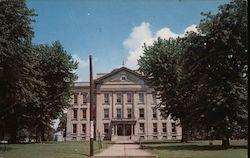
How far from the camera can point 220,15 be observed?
30.4 m

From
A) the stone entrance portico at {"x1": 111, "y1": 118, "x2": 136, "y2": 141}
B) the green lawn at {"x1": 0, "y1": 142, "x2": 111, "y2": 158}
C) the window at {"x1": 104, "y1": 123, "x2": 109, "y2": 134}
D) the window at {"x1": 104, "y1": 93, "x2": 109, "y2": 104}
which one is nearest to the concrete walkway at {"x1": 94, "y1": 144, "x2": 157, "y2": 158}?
the green lawn at {"x1": 0, "y1": 142, "x2": 111, "y2": 158}

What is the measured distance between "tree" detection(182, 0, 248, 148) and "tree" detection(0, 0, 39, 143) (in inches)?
528

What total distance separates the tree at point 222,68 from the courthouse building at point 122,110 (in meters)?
48.9

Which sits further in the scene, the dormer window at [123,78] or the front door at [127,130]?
the dormer window at [123,78]

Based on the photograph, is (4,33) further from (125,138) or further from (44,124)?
(125,138)

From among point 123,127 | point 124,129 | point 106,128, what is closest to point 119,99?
point 123,127

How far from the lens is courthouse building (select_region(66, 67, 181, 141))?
262 feet

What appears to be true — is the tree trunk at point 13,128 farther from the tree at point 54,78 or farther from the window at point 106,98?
the window at point 106,98

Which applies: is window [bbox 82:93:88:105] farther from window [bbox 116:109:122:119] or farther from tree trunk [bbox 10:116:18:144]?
tree trunk [bbox 10:116:18:144]

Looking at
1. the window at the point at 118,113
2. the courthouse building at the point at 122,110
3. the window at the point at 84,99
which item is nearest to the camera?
the courthouse building at the point at 122,110

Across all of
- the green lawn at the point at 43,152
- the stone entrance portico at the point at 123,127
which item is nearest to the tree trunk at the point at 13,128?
the green lawn at the point at 43,152

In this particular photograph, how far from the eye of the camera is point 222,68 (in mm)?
30375

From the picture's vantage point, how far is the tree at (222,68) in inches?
1150

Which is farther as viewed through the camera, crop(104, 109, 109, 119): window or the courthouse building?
crop(104, 109, 109, 119): window
